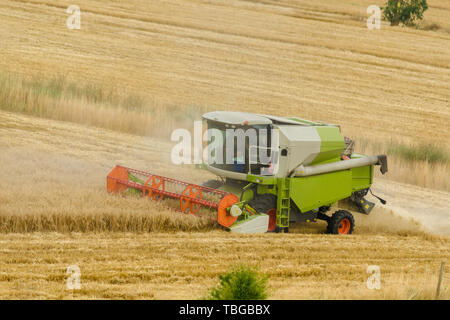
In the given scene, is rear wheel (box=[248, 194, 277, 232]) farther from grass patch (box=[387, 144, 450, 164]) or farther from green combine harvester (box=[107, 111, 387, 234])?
grass patch (box=[387, 144, 450, 164])

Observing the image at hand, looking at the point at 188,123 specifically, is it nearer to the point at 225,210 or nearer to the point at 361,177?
the point at 361,177

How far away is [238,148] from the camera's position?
36.3ft

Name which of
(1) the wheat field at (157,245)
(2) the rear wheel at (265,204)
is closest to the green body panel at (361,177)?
(1) the wheat field at (157,245)

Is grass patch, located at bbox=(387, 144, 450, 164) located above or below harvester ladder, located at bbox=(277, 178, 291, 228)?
below

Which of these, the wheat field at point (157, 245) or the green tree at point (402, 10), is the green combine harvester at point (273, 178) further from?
the green tree at point (402, 10)

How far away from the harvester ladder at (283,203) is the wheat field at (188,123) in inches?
12.2

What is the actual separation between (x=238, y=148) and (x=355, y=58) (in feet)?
54.6

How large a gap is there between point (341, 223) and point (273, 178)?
1.70 meters

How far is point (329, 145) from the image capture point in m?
11.3

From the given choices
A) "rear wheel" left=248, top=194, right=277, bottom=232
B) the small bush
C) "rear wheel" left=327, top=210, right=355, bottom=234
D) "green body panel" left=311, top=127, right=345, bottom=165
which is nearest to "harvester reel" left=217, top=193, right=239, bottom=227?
"rear wheel" left=248, top=194, right=277, bottom=232

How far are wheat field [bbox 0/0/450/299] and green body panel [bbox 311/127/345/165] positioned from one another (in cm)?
126

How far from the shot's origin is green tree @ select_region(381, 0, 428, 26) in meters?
32.1

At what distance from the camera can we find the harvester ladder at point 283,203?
35.7ft

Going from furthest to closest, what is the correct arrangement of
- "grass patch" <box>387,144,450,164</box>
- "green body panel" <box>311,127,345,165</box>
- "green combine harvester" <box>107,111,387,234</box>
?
1. "grass patch" <box>387,144,450,164</box>
2. "green body panel" <box>311,127,345,165</box>
3. "green combine harvester" <box>107,111,387,234</box>
